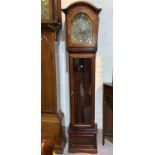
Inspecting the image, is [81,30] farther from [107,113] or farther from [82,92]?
[107,113]

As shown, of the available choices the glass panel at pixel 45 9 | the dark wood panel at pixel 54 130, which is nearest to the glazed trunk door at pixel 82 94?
the dark wood panel at pixel 54 130

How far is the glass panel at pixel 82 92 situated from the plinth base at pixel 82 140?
0.35 ft

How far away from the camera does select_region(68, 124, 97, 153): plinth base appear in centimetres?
273

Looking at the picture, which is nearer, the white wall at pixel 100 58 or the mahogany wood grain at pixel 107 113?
the mahogany wood grain at pixel 107 113

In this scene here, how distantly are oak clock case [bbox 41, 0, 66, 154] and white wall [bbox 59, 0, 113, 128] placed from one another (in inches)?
15.2

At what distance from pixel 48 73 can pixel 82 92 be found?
1.52ft

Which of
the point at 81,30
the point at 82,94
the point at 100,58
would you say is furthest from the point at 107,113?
the point at 81,30

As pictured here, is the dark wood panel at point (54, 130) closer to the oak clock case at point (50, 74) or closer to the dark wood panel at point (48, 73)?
the oak clock case at point (50, 74)

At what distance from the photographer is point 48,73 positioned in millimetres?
2672

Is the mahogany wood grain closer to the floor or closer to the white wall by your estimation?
the floor

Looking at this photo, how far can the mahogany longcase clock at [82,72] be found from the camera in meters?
2.60
